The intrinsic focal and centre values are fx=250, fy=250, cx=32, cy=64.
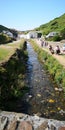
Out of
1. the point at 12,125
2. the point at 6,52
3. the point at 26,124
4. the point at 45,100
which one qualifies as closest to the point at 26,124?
the point at 26,124

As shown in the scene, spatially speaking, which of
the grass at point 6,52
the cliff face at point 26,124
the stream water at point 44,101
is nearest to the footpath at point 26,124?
the cliff face at point 26,124

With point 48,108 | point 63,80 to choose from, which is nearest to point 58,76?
point 63,80

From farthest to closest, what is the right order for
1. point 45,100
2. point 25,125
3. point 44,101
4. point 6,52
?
point 6,52
point 45,100
point 44,101
point 25,125

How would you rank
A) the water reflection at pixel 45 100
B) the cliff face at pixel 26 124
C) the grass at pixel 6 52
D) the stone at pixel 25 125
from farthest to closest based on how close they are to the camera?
the grass at pixel 6 52 < the water reflection at pixel 45 100 < the cliff face at pixel 26 124 < the stone at pixel 25 125

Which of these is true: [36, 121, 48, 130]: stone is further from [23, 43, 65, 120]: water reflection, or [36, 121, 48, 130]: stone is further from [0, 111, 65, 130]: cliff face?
[23, 43, 65, 120]: water reflection

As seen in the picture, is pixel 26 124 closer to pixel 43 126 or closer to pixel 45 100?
pixel 43 126

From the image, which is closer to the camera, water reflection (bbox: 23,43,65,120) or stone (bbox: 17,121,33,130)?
stone (bbox: 17,121,33,130)

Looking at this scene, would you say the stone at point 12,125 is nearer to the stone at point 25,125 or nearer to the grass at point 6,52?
the stone at point 25,125

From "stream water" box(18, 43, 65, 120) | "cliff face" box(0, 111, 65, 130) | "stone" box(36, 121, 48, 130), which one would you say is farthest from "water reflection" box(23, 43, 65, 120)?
"stone" box(36, 121, 48, 130)

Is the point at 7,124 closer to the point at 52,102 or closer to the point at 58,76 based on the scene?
the point at 52,102

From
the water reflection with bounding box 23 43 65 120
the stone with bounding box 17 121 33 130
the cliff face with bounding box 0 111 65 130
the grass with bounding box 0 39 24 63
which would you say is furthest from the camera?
the grass with bounding box 0 39 24 63

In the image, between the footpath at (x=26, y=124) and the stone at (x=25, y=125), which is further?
the footpath at (x=26, y=124)

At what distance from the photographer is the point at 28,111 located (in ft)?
49.7

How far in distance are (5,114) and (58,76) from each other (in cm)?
1394
